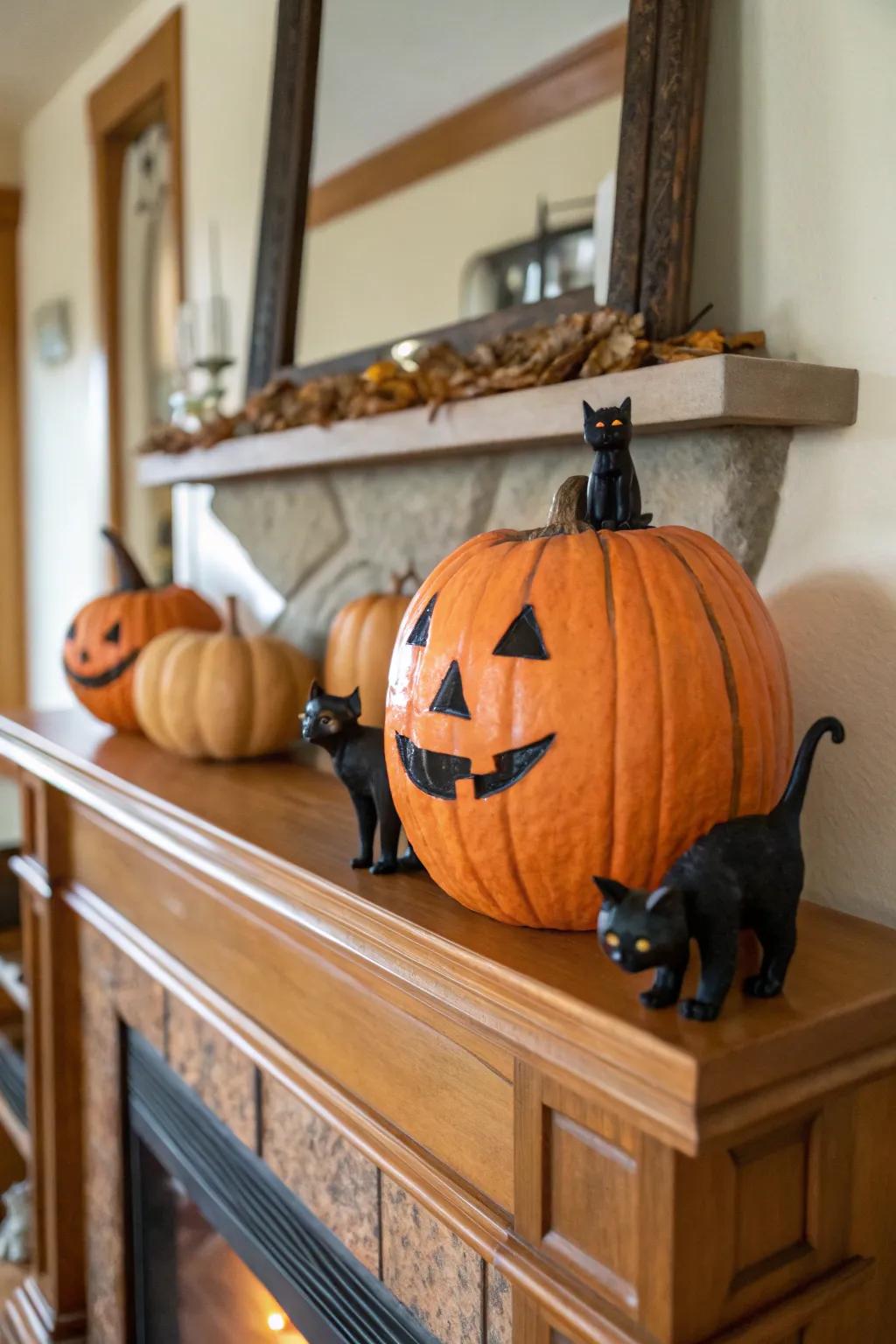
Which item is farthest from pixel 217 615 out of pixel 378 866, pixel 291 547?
pixel 378 866

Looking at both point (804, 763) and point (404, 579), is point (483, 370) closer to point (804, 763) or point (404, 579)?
point (404, 579)

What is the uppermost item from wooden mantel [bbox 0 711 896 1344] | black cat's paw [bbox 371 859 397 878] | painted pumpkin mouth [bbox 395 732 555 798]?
painted pumpkin mouth [bbox 395 732 555 798]

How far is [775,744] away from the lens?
2.43 feet

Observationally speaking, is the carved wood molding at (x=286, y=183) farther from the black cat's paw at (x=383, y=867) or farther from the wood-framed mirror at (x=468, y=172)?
the black cat's paw at (x=383, y=867)

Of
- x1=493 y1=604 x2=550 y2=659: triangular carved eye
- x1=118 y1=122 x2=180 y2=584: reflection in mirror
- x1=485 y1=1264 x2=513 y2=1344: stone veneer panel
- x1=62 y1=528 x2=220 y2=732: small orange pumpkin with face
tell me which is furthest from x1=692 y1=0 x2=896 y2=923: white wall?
x1=118 y1=122 x2=180 y2=584: reflection in mirror

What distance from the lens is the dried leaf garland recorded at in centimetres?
88

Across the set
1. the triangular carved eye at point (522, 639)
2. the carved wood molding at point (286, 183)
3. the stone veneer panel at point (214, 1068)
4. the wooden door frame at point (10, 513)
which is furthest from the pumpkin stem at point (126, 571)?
the wooden door frame at point (10, 513)

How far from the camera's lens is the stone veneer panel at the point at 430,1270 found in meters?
0.86

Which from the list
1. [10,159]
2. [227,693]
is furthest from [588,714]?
[10,159]

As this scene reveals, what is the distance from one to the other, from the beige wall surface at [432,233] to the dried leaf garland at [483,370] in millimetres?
73

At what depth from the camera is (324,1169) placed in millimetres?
1059

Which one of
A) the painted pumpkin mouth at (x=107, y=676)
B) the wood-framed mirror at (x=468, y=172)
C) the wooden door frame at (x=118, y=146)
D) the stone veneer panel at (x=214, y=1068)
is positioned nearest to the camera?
the wood-framed mirror at (x=468, y=172)

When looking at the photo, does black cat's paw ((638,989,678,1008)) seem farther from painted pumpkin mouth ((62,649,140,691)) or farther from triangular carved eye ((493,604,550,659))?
painted pumpkin mouth ((62,649,140,691))

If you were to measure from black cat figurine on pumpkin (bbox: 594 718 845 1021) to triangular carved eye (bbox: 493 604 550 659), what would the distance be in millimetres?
166
